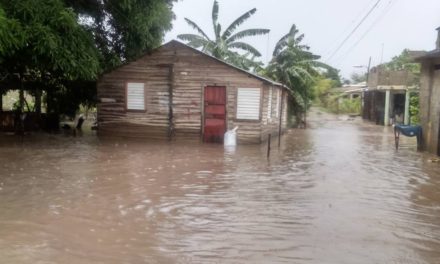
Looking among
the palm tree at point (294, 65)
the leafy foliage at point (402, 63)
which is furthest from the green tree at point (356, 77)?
the palm tree at point (294, 65)

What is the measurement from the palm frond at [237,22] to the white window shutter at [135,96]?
23.9ft

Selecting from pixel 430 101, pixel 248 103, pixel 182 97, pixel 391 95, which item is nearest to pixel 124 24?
pixel 182 97

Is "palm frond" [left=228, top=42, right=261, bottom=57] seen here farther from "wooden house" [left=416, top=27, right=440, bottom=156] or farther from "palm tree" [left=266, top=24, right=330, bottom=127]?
"wooden house" [left=416, top=27, right=440, bottom=156]

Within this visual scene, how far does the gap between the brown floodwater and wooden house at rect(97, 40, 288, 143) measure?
12.7ft

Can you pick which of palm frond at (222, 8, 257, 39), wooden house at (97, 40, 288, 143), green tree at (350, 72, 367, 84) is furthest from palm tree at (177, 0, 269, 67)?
green tree at (350, 72, 367, 84)

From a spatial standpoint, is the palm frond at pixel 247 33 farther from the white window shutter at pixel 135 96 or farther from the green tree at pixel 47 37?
the green tree at pixel 47 37

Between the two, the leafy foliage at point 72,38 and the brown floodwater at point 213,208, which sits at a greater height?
the leafy foliage at point 72,38

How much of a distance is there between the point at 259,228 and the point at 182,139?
1248 centimetres

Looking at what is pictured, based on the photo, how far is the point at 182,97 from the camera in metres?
19.1

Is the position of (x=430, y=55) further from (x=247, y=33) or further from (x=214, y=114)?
(x=247, y=33)

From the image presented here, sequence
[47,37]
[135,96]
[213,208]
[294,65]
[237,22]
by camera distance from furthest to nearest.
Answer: [294,65] < [237,22] < [135,96] < [47,37] < [213,208]

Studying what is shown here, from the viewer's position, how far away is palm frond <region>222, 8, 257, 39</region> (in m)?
24.2

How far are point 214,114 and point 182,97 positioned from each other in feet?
4.82

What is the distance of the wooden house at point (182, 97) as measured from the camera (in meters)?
18.6
